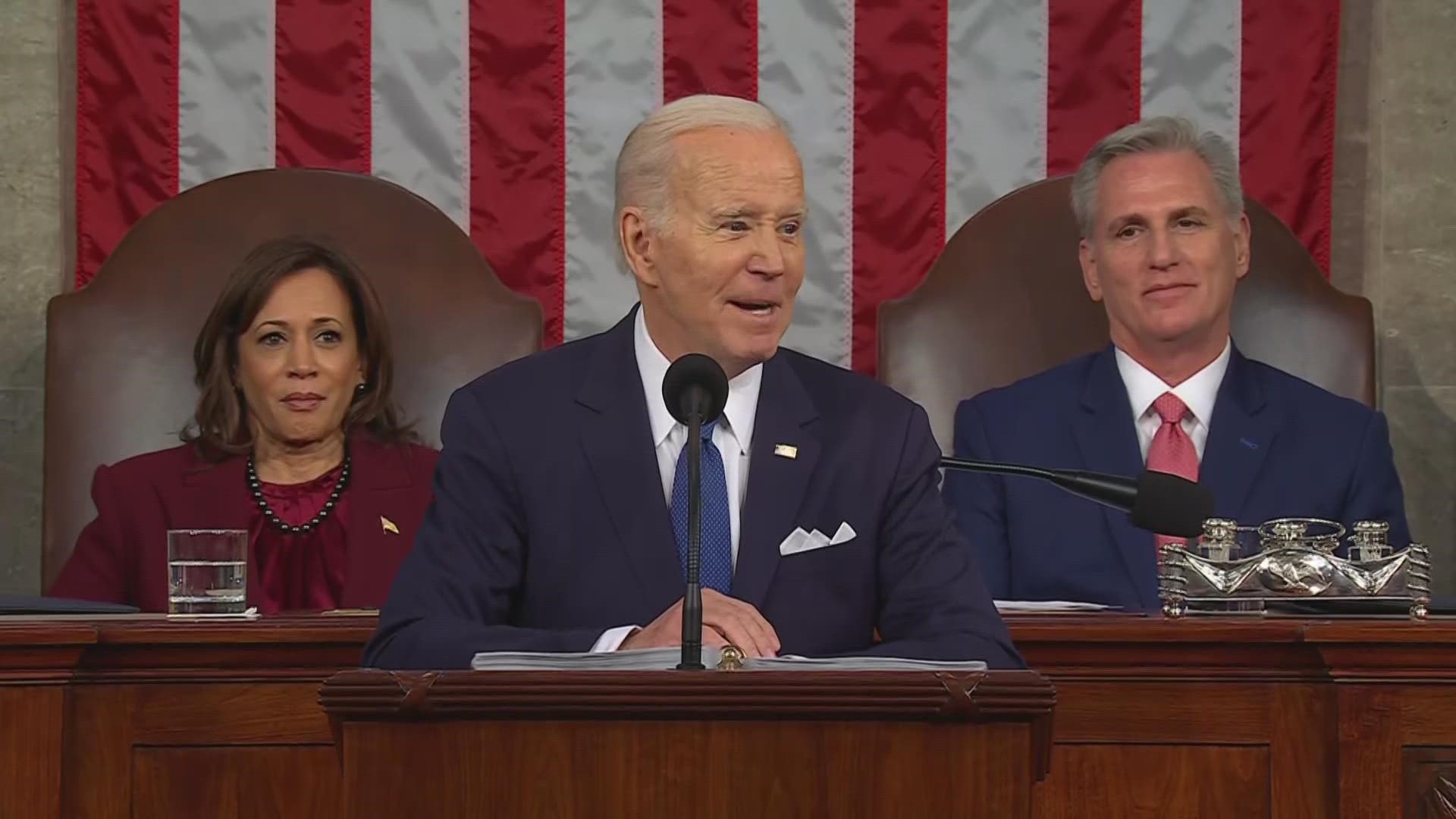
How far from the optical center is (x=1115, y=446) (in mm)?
3852

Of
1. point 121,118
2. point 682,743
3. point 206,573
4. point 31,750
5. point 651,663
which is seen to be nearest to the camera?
point 682,743

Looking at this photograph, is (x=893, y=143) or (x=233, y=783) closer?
(x=233, y=783)

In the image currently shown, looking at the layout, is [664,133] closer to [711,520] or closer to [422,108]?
[711,520]

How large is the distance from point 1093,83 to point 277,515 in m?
2.11

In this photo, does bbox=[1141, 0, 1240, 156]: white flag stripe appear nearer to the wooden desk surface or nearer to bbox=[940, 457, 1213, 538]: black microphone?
the wooden desk surface

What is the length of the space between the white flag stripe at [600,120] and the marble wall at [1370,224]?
1.13 m

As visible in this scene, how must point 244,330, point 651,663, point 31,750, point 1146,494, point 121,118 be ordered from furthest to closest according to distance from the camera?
point 121,118, point 244,330, point 31,750, point 1146,494, point 651,663

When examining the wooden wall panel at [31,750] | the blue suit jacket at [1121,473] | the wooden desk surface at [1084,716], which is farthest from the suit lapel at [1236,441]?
the wooden wall panel at [31,750]

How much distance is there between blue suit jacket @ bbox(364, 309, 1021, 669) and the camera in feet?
9.37

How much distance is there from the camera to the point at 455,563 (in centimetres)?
284

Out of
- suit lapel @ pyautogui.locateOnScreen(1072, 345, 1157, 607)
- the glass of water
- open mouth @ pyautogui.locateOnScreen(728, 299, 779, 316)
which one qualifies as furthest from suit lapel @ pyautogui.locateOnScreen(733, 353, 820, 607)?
suit lapel @ pyautogui.locateOnScreen(1072, 345, 1157, 607)

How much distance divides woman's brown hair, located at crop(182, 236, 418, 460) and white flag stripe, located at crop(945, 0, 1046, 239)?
4.64ft

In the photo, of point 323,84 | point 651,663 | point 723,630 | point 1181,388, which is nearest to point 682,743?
point 651,663

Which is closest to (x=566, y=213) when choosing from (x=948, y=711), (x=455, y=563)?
(x=455, y=563)
